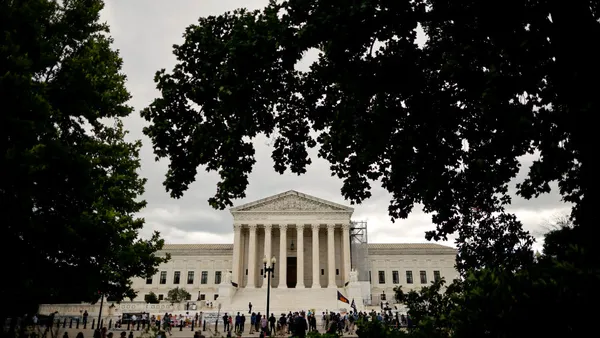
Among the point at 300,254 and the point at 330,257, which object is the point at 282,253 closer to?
the point at 300,254

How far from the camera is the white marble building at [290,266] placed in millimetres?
49094

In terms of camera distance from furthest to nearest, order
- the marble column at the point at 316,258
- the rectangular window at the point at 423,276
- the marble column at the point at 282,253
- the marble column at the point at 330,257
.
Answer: the rectangular window at the point at 423,276, the marble column at the point at 330,257, the marble column at the point at 316,258, the marble column at the point at 282,253

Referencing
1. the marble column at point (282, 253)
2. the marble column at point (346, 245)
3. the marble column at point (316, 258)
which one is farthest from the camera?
the marble column at point (346, 245)

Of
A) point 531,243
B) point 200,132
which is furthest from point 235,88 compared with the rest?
point 531,243

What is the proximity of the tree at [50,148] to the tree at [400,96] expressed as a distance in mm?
2944

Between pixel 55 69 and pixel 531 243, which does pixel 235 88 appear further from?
pixel 531 243

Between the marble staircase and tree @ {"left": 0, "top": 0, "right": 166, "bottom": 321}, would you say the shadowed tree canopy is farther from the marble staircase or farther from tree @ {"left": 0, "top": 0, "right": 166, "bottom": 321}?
the marble staircase

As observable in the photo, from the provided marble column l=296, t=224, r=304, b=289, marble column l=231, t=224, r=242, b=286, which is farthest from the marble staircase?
marble column l=231, t=224, r=242, b=286

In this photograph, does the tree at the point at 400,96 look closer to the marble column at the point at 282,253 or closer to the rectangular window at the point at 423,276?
the marble column at the point at 282,253

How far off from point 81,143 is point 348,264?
1849 inches

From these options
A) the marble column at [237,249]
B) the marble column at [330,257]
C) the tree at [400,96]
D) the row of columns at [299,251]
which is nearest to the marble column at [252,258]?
the row of columns at [299,251]

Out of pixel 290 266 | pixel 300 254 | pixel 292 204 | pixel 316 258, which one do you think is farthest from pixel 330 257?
pixel 292 204

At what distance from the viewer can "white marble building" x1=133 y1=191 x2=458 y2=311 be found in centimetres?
4909

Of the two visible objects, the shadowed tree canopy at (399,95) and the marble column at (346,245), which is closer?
the shadowed tree canopy at (399,95)
